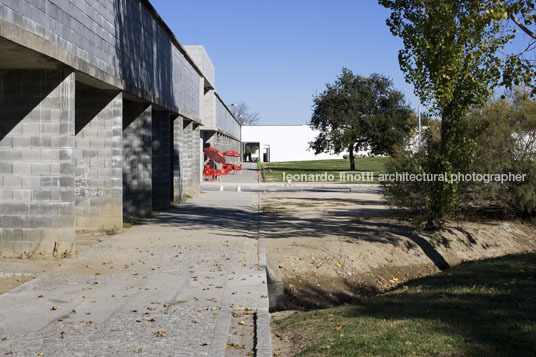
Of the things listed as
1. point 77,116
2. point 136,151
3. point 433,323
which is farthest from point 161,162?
point 433,323

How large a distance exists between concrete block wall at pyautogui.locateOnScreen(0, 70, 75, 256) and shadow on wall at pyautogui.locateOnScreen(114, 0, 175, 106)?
3211mm

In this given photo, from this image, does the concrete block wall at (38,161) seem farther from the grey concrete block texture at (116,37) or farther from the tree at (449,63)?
the tree at (449,63)

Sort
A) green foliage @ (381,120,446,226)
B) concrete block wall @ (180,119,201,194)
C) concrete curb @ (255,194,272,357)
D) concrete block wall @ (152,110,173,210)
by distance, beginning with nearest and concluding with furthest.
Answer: concrete curb @ (255,194,272,357) < green foliage @ (381,120,446,226) < concrete block wall @ (152,110,173,210) < concrete block wall @ (180,119,201,194)

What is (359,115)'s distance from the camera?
51.7 meters

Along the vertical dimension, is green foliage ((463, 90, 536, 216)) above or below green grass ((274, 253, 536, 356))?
above

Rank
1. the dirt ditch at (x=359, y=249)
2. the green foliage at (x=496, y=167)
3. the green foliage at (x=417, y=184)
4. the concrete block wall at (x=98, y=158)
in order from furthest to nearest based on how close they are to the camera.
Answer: the green foliage at (x=496, y=167) < the green foliage at (x=417, y=184) < the concrete block wall at (x=98, y=158) < the dirt ditch at (x=359, y=249)

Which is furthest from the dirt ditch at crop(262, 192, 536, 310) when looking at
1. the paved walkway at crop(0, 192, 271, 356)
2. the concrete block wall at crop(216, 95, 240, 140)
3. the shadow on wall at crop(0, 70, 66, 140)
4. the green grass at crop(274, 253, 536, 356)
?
the concrete block wall at crop(216, 95, 240, 140)

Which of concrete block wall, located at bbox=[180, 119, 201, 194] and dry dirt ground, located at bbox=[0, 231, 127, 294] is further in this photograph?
concrete block wall, located at bbox=[180, 119, 201, 194]

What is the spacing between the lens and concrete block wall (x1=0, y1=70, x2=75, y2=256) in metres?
9.55

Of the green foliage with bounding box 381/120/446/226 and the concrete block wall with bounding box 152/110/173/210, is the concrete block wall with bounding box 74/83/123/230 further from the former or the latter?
the green foliage with bounding box 381/120/446/226

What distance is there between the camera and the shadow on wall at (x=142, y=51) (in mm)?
12875

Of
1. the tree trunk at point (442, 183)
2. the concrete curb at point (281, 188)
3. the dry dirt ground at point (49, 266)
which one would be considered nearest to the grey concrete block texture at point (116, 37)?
the dry dirt ground at point (49, 266)

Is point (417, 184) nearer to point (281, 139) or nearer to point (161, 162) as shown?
point (161, 162)

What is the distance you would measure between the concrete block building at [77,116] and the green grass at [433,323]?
510 cm
